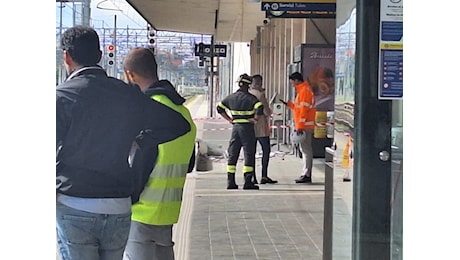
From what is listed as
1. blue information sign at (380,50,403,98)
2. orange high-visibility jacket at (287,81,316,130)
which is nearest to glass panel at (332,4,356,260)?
blue information sign at (380,50,403,98)

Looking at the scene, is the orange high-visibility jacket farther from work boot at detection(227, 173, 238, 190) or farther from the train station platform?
work boot at detection(227, 173, 238, 190)

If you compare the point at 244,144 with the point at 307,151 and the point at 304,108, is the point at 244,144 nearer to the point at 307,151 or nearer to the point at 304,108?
the point at 304,108

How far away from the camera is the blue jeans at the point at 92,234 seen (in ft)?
9.17

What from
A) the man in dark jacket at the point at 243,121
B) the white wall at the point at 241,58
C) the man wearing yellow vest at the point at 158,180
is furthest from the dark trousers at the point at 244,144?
the white wall at the point at 241,58

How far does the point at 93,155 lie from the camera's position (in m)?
2.94

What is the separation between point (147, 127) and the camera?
3.44 meters

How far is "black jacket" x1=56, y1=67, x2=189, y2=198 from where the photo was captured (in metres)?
2.75

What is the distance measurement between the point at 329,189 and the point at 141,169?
1.21m

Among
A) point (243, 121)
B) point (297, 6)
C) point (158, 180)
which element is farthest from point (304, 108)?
point (158, 180)

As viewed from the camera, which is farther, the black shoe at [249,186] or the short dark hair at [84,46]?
the black shoe at [249,186]

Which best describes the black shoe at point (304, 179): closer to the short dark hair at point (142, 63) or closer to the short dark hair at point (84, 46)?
the short dark hair at point (142, 63)

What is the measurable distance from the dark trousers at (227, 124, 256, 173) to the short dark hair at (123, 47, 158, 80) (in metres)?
5.68

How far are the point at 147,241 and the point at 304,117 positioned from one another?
696 centimetres

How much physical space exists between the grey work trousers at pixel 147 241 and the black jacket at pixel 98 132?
712 mm
